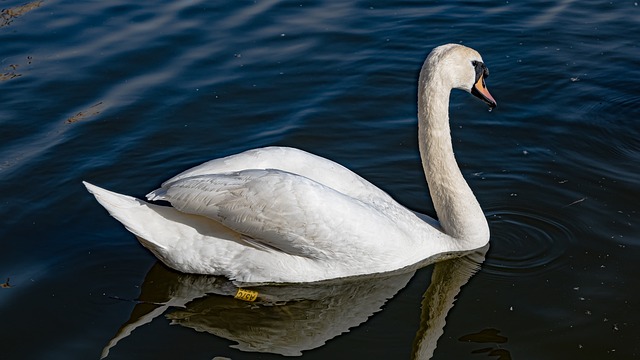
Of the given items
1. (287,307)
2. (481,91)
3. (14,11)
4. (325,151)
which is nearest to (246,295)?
(287,307)

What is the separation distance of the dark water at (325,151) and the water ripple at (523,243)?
2 centimetres

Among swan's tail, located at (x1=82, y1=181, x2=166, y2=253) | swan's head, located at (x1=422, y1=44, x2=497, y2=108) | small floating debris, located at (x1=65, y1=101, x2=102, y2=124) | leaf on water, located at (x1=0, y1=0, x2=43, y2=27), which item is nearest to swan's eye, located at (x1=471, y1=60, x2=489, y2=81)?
swan's head, located at (x1=422, y1=44, x2=497, y2=108)

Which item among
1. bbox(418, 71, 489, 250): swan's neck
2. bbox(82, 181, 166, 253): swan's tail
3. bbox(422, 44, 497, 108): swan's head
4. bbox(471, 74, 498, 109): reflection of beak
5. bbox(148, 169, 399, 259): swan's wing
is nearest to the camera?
bbox(148, 169, 399, 259): swan's wing

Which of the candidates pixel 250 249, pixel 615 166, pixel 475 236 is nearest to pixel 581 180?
pixel 615 166

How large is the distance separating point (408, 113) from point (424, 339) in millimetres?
3964

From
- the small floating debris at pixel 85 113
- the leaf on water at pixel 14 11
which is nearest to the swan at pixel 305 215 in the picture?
the small floating debris at pixel 85 113

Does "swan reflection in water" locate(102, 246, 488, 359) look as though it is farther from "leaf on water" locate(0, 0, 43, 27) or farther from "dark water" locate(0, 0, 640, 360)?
"leaf on water" locate(0, 0, 43, 27)

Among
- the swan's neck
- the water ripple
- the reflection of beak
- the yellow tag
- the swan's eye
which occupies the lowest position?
the water ripple

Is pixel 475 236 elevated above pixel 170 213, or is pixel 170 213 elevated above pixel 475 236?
pixel 170 213

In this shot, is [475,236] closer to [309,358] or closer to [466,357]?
[466,357]

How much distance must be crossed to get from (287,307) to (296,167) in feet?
3.60

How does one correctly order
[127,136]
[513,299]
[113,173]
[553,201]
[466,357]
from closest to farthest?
[466,357]
[513,299]
[553,201]
[113,173]
[127,136]

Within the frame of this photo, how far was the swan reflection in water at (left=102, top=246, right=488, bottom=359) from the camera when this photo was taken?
6.64 metres

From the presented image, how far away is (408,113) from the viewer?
10102mm
